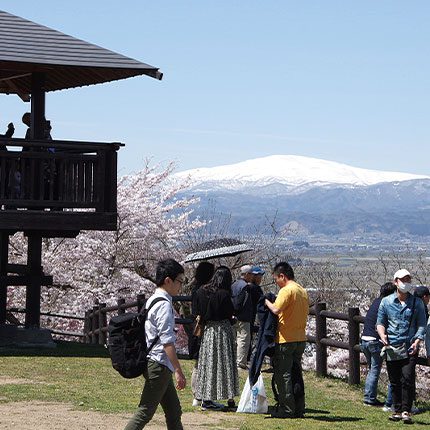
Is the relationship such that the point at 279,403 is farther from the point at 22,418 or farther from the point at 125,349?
the point at 125,349

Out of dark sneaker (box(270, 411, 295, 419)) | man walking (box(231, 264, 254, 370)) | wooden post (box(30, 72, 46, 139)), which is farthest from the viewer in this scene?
wooden post (box(30, 72, 46, 139))

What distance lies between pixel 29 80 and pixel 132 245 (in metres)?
9.84

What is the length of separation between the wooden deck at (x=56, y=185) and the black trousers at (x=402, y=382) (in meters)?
7.46

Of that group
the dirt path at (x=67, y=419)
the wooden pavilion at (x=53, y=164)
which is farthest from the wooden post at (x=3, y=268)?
the dirt path at (x=67, y=419)

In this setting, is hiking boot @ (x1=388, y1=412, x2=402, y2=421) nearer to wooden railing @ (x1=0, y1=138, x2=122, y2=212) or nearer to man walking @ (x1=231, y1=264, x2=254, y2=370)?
man walking @ (x1=231, y1=264, x2=254, y2=370)

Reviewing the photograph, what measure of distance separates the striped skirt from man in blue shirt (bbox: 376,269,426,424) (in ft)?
6.03

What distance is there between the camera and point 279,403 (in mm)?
10578

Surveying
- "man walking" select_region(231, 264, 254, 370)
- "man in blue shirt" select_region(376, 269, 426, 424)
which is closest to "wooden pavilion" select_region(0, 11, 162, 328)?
"man walking" select_region(231, 264, 254, 370)

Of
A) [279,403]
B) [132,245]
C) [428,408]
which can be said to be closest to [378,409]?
[428,408]

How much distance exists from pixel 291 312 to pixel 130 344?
3353mm

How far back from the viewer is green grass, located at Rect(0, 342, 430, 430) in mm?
10406

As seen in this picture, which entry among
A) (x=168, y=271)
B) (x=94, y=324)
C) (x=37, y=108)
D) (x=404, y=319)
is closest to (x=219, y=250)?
(x=404, y=319)

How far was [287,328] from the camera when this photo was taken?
10398mm

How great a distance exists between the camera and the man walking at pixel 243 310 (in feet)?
42.5
